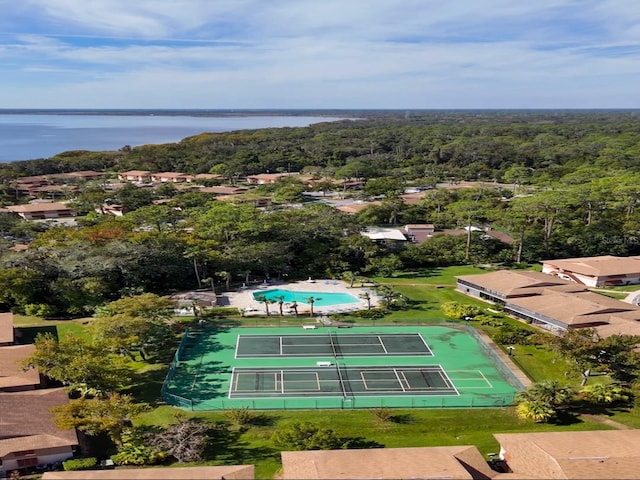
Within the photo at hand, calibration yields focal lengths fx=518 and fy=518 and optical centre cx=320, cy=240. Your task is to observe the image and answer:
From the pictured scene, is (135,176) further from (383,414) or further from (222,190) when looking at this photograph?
(383,414)

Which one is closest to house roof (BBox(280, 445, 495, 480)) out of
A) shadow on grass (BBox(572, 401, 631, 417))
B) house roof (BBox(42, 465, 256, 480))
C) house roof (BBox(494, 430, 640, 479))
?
house roof (BBox(494, 430, 640, 479))

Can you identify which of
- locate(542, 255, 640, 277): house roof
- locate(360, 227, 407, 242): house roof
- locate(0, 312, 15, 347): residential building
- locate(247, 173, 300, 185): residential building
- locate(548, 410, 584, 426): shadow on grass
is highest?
locate(247, 173, 300, 185): residential building

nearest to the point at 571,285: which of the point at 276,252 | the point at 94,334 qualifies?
the point at 276,252

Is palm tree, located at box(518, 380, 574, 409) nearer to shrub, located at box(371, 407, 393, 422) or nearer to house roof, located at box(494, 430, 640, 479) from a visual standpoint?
house roof, located at box(494, 430, 640, 479)

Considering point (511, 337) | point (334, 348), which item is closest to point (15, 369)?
point (334, 348)

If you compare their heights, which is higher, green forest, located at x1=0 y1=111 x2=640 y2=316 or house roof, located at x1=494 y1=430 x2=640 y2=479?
green forest, located at x1=0 y1=111 x2=640 y2=316

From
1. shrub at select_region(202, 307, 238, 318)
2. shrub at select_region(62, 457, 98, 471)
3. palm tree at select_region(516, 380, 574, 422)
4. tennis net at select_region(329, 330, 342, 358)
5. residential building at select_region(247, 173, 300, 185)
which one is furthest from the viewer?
residential building at select_region(247, 173, 300, 185)

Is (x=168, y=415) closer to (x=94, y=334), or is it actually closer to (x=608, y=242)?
(x=94, y=334)
